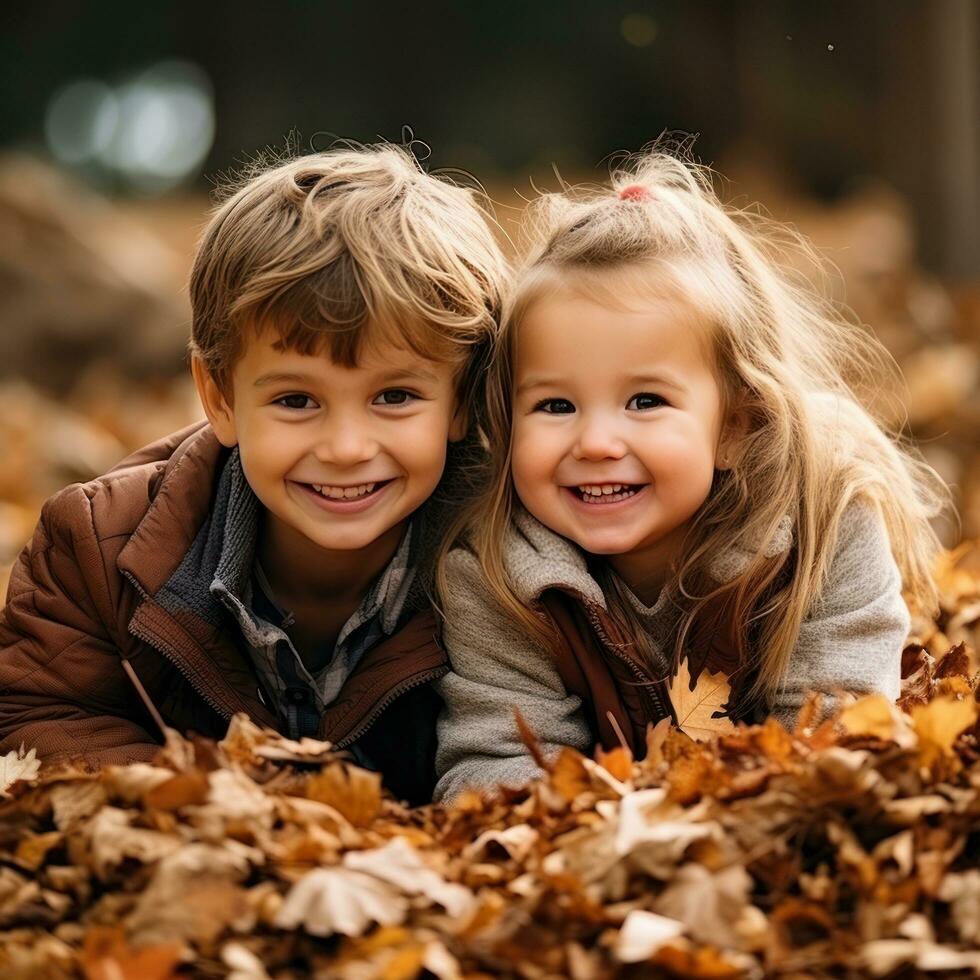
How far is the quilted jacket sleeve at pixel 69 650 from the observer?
2713 mm

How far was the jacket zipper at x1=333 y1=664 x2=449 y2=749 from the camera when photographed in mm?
2723

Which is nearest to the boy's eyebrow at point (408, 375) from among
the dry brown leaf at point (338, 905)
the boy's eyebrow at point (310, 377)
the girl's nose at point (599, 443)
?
the boy's eyebrow at point (310, 377)

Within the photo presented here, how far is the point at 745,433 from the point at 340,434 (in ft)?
2.62

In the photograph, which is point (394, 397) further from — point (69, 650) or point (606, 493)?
point (69, 650)

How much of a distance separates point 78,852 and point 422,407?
3.45 feet

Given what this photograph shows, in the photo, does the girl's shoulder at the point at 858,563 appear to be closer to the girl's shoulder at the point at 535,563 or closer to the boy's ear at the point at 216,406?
the girl's shoulder at the point at 535,563

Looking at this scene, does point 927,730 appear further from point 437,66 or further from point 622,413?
point 437,66

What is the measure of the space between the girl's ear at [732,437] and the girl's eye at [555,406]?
32 centimetres

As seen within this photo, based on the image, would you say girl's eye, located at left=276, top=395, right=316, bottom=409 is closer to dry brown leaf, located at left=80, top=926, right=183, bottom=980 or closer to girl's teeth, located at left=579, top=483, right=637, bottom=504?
girl's teeth, located at left=579, top=483, right=637, bottom=504

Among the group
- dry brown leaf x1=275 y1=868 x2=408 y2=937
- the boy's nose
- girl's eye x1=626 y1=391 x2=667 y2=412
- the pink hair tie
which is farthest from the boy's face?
dry brown leaf x1=275 y1=868 x2=408 y2=937

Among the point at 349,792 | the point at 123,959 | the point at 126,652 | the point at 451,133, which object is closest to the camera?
the point at 123,959

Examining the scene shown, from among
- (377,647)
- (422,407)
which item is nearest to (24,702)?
(377,647)

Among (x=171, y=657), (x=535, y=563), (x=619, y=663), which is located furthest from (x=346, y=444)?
(x=619, y=663)

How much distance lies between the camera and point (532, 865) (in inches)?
76.9
